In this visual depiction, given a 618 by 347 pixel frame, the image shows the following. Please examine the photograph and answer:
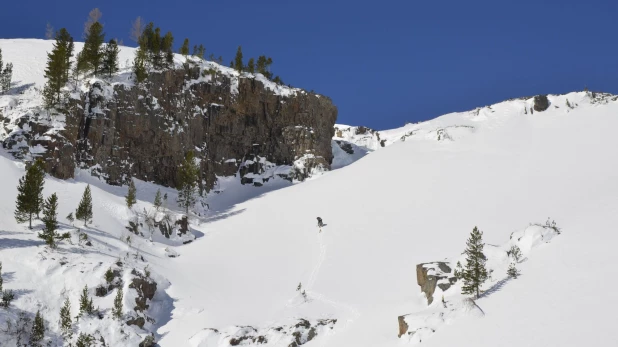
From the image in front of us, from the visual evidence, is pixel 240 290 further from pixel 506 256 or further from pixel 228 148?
pixel 228 148

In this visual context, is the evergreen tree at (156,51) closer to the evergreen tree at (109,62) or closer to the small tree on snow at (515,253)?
the evergreen tree at (109,62)

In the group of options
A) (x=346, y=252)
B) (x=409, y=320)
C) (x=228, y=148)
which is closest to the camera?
(x=409, y=320)

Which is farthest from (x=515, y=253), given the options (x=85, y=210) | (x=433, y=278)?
(x=85, y=210)

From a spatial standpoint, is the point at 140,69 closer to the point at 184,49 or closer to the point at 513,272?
the point at 184,49

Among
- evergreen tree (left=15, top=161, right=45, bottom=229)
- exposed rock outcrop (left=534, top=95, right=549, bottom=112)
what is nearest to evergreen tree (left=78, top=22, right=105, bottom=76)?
evergreen tree (left=15, top=161, right=45, bottom=229)

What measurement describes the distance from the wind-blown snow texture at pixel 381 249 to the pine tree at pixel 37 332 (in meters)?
1.12

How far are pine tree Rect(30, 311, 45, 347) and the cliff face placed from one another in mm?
29454

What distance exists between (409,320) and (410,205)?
2600 centimetres

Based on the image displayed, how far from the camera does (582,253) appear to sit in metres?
22.7

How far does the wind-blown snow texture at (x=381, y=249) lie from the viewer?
2044cm

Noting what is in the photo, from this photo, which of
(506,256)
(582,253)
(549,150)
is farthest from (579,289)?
(549,150)

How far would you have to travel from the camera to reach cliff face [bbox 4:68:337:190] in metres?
55.5

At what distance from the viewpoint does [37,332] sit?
24578 mm

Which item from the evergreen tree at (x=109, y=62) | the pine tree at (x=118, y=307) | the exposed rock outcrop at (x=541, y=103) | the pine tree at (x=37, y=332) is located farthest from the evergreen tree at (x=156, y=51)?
the exposed rock outcrop at (x=541, y=103)
